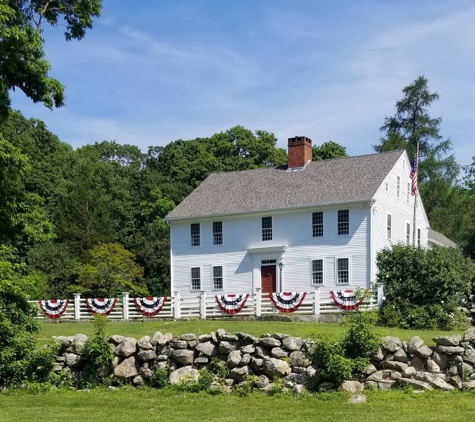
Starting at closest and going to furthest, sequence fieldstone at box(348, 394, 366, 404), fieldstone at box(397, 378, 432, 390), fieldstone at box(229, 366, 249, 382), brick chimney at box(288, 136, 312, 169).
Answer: fieldstone at box(348, 394, 366, 404)
fieldstone at box(397, 378, 432, 390)
fieldstone at box(229, 366, 249, 382)
brick chimney at box(288, 136, 312, 169)

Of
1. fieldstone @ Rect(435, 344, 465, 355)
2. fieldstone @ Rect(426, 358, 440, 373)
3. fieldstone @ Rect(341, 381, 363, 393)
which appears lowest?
fieldstone @ Rect(341, 381, 363, 393)

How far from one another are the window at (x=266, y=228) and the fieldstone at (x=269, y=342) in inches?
680

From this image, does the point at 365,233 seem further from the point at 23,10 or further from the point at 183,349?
the point at 23,10

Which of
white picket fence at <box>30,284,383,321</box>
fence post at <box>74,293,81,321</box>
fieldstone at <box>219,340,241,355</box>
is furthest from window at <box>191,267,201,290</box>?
fieldstone at <box>219,340,241,355</box>

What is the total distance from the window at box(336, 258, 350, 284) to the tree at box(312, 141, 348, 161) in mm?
22362

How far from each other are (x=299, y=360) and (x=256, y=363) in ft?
2.84

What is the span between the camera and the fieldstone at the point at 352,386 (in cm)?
1216

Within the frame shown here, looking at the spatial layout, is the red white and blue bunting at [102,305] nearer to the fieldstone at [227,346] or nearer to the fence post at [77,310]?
the fence post at [77,310]

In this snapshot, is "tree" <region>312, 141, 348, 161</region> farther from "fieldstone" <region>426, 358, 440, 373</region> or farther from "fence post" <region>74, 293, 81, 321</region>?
"fieldstone" <region>426, 358, 440, 373</region>

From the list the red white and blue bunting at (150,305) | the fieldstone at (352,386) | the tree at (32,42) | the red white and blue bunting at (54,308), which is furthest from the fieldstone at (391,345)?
the red white and blue bunting at (54,308)

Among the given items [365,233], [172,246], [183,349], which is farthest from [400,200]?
[183,349]

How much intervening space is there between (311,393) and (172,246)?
840 inches

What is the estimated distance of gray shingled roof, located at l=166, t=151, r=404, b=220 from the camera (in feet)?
97.6

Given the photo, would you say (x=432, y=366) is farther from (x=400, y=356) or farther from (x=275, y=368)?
(x=275, y=368)
